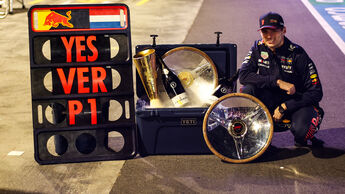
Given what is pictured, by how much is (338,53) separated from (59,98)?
730cm

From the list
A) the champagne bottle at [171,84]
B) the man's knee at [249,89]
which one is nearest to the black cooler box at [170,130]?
the champagne bottle at [171,84]

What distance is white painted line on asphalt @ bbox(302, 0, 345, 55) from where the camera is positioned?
512 inches

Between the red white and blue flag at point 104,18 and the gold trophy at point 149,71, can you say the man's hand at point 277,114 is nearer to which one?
the gold trophy at point 149,71

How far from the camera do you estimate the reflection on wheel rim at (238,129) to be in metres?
6.29

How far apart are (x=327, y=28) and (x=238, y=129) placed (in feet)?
30.6

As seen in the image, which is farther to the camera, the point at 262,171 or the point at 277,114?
the point at 277,114

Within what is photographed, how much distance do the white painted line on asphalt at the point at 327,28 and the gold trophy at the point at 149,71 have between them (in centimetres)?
683

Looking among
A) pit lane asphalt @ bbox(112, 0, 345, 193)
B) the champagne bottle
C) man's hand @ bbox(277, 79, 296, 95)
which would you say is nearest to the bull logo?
the champagne bottle

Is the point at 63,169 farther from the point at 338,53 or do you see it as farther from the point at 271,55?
the point at 338,53

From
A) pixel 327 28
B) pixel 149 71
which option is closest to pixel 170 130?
pixel 149 71

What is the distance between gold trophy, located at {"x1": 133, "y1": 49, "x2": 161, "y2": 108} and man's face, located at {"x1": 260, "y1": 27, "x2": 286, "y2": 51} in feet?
4.14

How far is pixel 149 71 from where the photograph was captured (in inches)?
253

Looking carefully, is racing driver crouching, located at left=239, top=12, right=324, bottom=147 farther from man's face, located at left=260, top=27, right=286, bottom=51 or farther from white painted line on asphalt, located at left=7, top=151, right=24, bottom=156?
white painted line on asphalt, located at left=7, top=151, right=24, bottom=156

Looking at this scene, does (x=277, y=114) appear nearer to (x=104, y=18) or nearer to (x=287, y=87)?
(x=287, y=87)
